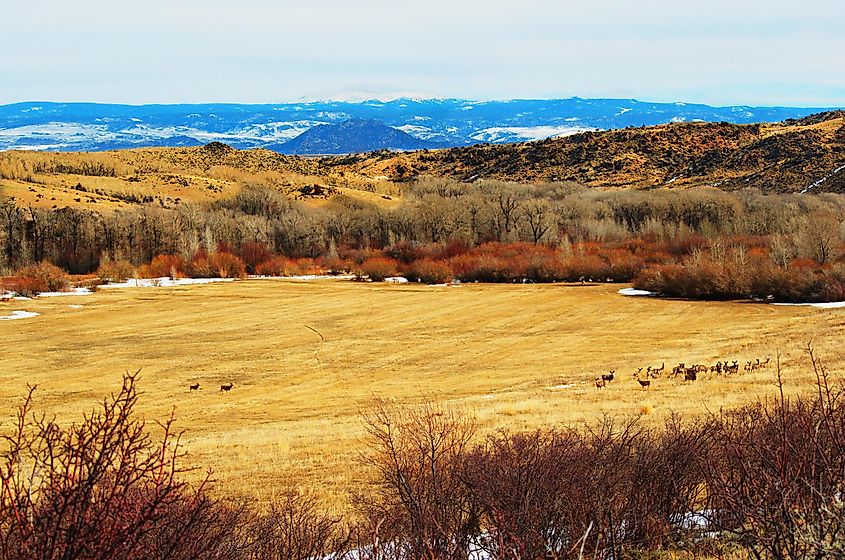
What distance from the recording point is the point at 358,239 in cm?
11500

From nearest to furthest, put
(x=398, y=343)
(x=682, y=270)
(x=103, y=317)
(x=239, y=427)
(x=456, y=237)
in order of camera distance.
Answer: (x=239, y=427) → (x=398, y=343) → (x=103, y=317) → (x=682, y=270) → (x=456, y=237)

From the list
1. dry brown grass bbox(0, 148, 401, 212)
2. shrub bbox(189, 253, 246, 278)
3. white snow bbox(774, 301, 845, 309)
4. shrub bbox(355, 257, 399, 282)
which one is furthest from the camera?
dry brown grass bbox(0, 148, 401, 212)

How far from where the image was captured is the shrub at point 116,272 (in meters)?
88.3

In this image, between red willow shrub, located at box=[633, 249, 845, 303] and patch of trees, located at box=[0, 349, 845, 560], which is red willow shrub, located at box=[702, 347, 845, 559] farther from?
red willow shrub, located at box=[633, 249, 845, 303]

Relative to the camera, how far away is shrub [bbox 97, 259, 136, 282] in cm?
8831

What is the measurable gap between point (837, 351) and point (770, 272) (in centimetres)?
3032

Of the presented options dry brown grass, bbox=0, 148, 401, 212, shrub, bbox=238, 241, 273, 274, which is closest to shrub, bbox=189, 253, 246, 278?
shrub, bbox=238, 241, 273, 274

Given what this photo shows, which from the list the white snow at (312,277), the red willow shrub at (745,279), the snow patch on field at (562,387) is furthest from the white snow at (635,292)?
the snow patch on field at (562,387)

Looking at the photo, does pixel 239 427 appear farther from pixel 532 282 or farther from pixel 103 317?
pixel 532 282

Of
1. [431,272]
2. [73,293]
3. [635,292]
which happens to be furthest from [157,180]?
[635,292]

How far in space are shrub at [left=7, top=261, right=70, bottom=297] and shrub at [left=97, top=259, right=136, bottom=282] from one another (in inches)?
289

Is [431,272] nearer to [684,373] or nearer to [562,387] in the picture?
[562,387]

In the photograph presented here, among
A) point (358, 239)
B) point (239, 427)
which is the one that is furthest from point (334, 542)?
point (358, 239)

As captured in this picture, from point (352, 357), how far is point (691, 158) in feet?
470
